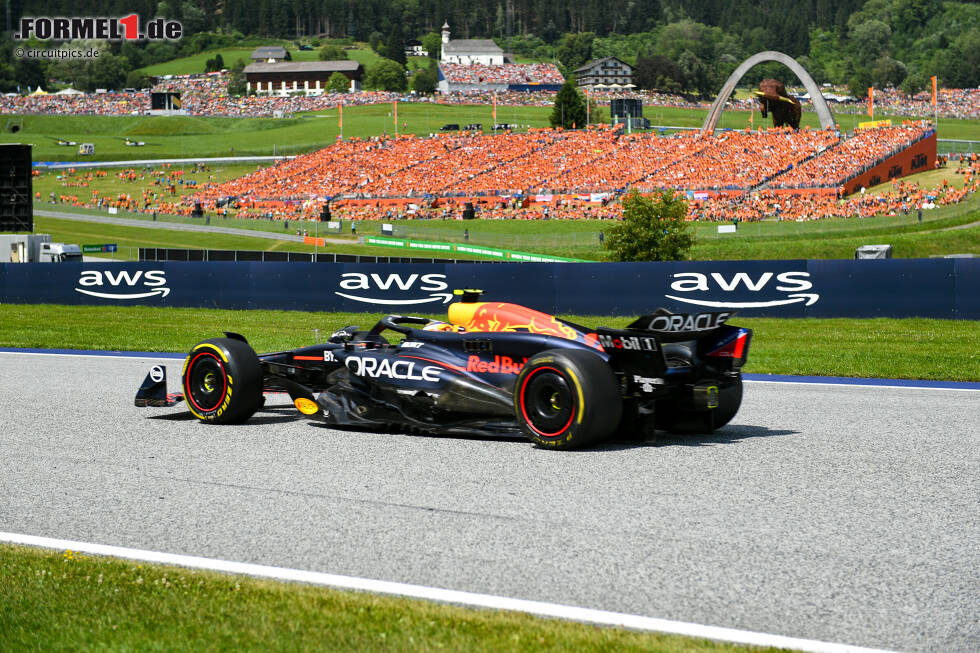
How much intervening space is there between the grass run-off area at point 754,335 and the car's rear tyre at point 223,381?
27.4ft

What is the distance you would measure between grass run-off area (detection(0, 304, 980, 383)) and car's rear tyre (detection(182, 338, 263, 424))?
8.35m

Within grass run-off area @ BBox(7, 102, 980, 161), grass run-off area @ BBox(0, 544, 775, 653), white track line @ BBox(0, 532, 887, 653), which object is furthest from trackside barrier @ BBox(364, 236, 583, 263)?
grass run-off area @ BBox(7, 102, 980, 161)

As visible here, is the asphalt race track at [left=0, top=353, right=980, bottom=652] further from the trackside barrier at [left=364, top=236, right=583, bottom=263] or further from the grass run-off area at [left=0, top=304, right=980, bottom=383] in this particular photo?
the trackside barrier at [left=364, top=236, right=583, bottom=263]

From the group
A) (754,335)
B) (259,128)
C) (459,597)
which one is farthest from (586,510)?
(259,128)

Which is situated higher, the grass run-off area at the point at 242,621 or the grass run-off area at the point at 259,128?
the grass run-off area at the point at 259,128

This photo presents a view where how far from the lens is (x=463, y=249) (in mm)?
55625

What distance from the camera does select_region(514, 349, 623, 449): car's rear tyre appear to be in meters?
8.47

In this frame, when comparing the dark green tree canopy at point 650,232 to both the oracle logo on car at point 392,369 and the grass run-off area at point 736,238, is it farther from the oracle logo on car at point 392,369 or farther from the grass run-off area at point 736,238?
the oracle logo on car at point 392,369

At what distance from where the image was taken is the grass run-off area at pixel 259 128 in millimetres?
132875

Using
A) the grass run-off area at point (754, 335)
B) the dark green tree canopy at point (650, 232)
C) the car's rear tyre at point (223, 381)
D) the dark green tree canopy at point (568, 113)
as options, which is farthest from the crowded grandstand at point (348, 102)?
the car's rear tyre at point (223, 381)

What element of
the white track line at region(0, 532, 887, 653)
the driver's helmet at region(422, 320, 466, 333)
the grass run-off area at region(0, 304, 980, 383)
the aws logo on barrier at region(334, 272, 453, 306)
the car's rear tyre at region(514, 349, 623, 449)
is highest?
the driver's helmet at region(422, 320, 466, 333)

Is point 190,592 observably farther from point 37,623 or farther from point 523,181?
point 523,181

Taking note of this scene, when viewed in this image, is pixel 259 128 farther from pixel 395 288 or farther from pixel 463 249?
pixel 395 288

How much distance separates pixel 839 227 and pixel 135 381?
45.0m
